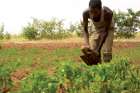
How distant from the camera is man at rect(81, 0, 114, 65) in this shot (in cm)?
714

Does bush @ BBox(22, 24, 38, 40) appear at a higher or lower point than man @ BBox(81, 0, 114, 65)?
lower

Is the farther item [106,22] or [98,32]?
[98,32]

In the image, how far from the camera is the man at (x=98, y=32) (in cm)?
714

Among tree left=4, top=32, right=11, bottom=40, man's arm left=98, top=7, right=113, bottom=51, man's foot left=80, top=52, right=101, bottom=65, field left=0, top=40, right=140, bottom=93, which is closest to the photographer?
field left=0, top=40, right=140, bottom=93

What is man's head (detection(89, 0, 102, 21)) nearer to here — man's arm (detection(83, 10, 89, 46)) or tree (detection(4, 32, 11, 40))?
man's arm (detection(83, 10, 89, 46))

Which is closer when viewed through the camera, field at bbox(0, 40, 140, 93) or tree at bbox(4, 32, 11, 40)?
field at bbox(0, 40, 140, 93)

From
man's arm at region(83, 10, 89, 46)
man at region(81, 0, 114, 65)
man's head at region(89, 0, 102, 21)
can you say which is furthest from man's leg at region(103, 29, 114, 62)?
man's head at region(89, 0, 102, 21)

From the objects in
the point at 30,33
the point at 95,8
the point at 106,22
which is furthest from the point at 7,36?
the point at 95,8

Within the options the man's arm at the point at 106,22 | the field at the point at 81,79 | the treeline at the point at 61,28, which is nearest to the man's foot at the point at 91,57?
the man's arm at the point at 106,22

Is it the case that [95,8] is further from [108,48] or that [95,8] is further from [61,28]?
[61,28]

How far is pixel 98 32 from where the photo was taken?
7.94 m

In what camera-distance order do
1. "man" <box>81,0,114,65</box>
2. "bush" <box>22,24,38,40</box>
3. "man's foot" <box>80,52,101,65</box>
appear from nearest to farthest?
"man's foot" <box>80,52,101,65</box> → "man" <box>81,0,114,65</box> → "bush" <box>22,24,38,40</box>

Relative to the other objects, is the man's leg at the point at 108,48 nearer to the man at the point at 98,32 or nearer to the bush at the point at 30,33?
the man at the point at 98,32

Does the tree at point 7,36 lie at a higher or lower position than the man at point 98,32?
lower
